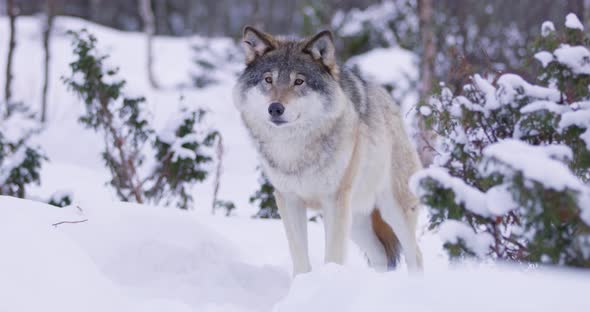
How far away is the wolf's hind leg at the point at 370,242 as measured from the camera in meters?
4.82

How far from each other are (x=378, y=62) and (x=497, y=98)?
36.2ft

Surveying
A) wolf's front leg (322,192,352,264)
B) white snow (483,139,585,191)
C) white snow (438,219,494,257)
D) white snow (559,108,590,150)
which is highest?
white snow (559,108,590,150)

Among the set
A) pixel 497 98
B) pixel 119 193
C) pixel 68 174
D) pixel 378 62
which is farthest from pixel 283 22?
pixel 497 98

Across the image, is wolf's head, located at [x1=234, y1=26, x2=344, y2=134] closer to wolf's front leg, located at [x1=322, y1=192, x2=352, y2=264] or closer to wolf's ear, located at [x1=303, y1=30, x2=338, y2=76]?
wolf's ear, located at [x1=303, y1=30, x2=338, y2=76]

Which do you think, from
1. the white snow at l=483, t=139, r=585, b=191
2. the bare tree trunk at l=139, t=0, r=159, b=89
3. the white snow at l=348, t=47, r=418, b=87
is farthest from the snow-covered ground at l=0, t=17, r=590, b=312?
the bare tree trunk at l=139, t=0, r=159, b=89

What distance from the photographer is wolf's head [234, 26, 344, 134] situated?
3.78m

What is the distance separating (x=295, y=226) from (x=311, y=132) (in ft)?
2.09

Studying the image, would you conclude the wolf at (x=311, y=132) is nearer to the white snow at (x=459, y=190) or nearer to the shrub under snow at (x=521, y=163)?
the shrub under snow at (x=521, y=163)

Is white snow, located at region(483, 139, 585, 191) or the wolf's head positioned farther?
the wolf's head

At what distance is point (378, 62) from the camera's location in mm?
13805

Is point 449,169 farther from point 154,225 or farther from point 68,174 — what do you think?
point 68,174

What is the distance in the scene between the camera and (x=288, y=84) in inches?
151

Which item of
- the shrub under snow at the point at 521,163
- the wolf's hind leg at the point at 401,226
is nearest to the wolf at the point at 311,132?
the wolf's hind leg at the point at 401,226

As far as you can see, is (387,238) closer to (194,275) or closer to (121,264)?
(194,275)
